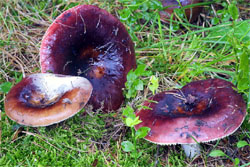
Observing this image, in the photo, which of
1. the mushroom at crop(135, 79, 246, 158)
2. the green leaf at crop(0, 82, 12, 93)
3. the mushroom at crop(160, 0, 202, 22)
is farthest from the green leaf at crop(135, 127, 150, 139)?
the mushroom at crop(160, 0, 202, 22)

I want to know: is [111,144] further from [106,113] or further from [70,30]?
[70,30]

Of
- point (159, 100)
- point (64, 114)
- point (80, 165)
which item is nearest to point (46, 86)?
point (64, 114)

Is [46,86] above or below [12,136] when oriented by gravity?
above

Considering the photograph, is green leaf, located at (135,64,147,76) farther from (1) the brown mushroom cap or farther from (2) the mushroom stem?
(2) the mushroom stem

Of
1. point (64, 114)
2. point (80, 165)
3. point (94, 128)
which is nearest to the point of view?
point (64, 114)

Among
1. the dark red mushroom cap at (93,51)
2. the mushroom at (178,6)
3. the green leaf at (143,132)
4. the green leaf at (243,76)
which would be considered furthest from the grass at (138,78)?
the green leaf at (143,132)

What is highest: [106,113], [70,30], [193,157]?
[70,30]

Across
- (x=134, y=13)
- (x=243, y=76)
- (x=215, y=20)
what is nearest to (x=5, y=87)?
(x=134, y=13)
